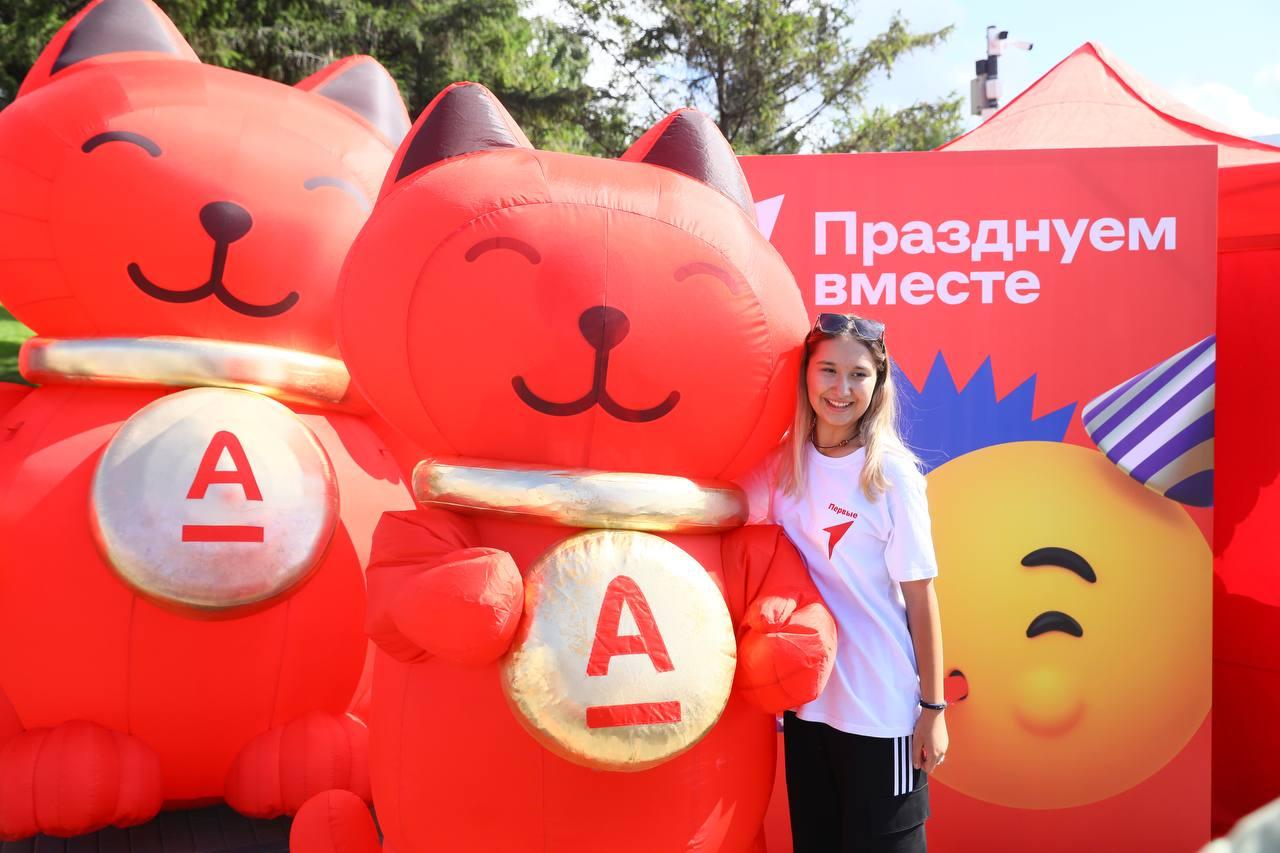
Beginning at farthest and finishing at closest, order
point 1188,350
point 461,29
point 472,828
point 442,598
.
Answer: point 461,29 → point 1188,350 → point 472,828 → point 442,598

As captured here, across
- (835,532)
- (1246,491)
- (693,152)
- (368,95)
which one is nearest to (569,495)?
(835,532)

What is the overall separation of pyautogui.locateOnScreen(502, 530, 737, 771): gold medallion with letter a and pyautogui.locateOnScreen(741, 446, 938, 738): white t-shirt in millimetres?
301

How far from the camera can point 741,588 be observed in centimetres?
227

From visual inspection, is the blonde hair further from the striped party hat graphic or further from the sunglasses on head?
the striped party hat graphic

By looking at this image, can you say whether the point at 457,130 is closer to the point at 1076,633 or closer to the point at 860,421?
the point at 860,421

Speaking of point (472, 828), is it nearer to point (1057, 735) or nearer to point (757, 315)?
point (757, 315)

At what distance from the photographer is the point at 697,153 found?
93.7 inches

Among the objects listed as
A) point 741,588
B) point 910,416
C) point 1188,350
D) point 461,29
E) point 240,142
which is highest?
point 461,29

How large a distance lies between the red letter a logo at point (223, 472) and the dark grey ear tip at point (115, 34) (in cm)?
141

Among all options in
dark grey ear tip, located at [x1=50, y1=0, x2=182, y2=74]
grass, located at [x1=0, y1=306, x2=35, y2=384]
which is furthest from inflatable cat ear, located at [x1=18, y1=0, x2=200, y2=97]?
grass, located at [x1=0, y1=306, x2=35, y2=384]

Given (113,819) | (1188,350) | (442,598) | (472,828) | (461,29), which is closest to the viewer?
(442,598)

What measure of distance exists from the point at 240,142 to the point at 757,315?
191cm

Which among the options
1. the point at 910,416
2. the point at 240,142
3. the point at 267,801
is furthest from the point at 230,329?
the point at 910,416

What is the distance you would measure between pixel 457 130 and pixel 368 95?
1.68 meters
